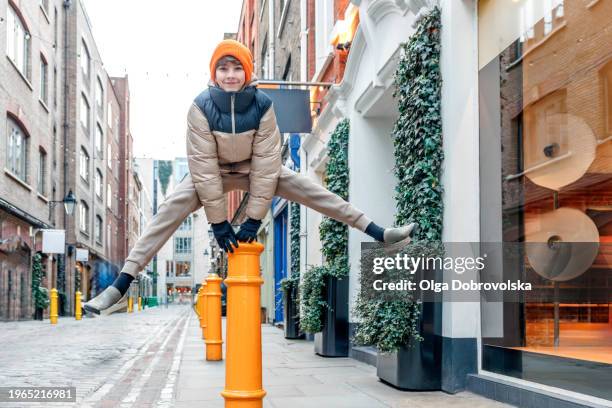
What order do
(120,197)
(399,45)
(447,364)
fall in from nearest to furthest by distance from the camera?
(447,364) → (399,45) → (120,197)

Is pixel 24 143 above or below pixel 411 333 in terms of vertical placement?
above

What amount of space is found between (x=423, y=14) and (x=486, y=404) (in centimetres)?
353

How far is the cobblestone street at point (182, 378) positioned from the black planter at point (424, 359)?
14 centimetres

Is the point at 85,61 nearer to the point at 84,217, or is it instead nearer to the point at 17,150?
the point at 84,217

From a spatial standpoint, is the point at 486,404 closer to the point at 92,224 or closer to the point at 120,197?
the point at 92,224

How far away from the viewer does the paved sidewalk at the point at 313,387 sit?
5320 mm

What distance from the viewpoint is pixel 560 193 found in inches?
194

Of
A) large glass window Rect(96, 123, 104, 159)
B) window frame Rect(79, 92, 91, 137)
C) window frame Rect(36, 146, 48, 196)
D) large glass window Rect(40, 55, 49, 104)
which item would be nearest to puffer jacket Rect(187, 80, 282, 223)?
window frame Rect(36, 146, 48, 196)

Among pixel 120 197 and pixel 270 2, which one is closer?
pixel 270 2

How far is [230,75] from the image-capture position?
3.36 m

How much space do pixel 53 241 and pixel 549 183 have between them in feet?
69.7

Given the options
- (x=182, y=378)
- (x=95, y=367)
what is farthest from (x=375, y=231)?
(x=95, y=367)

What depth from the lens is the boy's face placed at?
132 inches

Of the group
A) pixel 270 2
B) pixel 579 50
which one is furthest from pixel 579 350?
pixel 270 2
